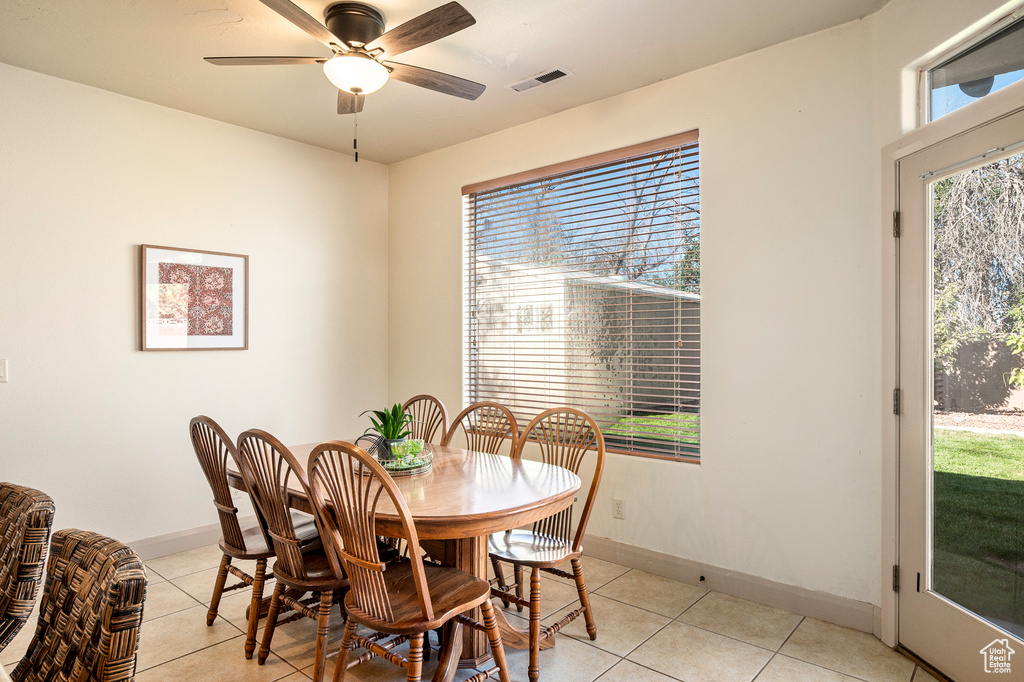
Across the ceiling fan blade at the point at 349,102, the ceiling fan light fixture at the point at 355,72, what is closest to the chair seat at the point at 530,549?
the ceiling fan light fixture at the point at 355,72

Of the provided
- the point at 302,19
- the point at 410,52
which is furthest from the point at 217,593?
the point at 410,52

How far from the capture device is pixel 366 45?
2.51m

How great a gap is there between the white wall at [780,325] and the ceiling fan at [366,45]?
55.2 inches

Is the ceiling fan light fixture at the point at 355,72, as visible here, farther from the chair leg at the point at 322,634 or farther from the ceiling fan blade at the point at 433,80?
the chair leg at the point at 322,634

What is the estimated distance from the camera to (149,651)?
8.29ft

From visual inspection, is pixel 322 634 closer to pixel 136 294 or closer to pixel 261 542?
pixel 261 542

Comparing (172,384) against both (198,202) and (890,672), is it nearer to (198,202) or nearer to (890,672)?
(198,202)

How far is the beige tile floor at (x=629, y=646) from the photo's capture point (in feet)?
7.66

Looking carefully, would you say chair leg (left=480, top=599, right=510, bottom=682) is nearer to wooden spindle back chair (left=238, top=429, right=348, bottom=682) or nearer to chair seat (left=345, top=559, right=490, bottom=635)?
chair seat (left=345, top=559, right=490, bottom=635)

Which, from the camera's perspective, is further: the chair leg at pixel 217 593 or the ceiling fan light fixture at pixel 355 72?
the chair leg at pixel 217 593

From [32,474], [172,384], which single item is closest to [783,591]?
[172,384]

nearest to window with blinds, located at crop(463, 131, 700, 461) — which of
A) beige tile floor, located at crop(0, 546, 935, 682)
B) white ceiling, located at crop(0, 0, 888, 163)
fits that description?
white ceiling, located at crop(0, 0, 888, 163)

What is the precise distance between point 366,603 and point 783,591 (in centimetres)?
207

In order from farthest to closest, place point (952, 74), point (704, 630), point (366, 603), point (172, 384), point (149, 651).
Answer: point (172, 384)
point (704, 630)
point (149, 651)
point (952, 74)
point (366, 603)
